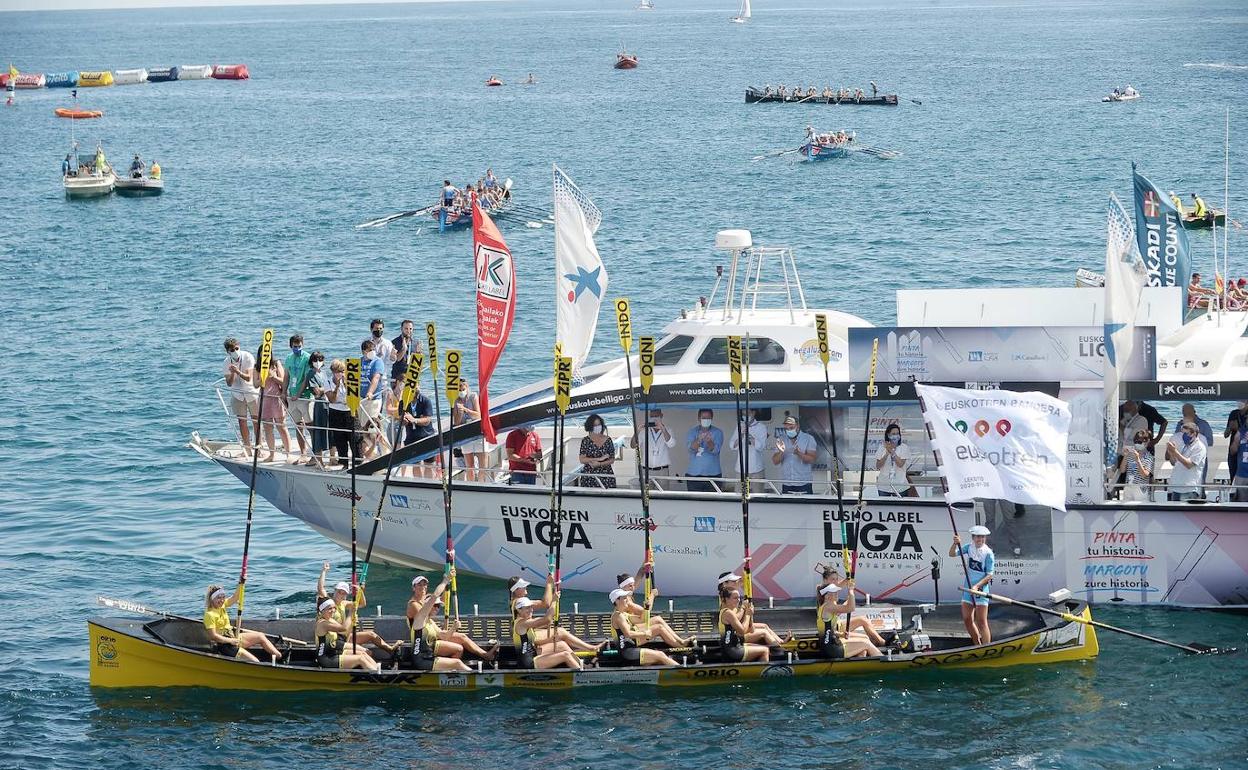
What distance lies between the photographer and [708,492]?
22.7 m

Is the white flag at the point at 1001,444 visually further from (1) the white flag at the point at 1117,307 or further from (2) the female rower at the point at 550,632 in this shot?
(2) the female rower at the point at 550,632

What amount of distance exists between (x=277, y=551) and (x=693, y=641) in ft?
31.0

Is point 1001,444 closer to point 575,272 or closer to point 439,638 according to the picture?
point 575,272

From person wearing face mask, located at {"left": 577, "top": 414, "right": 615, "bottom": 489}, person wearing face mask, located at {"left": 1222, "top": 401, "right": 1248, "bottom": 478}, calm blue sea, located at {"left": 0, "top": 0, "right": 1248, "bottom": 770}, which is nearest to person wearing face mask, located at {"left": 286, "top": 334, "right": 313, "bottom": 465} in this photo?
calm blue sea, located at {"left": 0, "top": 0, "right": 1248, "bottom": 770}

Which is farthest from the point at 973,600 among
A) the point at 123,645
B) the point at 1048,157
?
the point at 1048,157

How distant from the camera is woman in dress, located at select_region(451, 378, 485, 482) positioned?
23750mm

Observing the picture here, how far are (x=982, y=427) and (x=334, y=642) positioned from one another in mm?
8850

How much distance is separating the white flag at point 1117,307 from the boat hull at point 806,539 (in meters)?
1.34

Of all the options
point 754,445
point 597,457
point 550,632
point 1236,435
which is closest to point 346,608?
point 550,632

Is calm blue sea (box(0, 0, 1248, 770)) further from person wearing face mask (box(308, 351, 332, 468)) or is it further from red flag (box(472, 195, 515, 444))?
red flag (box(472, 195, 515, 444))

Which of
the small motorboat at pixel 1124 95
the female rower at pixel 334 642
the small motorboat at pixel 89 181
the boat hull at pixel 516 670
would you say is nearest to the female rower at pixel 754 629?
the boat hull at pixel 516 670

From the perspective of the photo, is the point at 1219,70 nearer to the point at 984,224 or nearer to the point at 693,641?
the point at 984,224

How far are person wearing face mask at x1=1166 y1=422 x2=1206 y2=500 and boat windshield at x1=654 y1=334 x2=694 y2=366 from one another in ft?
23.2

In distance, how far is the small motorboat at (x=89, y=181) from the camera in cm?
7188
